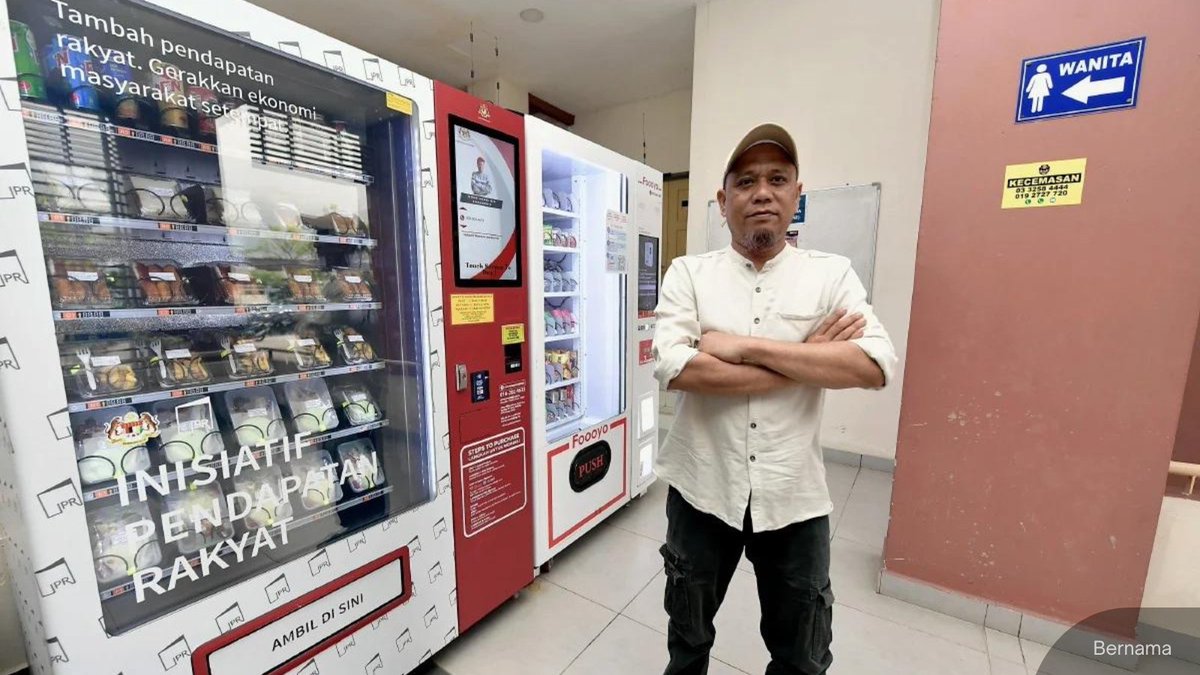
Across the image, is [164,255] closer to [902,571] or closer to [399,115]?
[399,115]

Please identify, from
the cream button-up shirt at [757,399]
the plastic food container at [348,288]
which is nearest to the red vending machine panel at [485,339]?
the plastic food container at [348,288]

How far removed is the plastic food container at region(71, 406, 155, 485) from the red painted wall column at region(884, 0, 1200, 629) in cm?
262

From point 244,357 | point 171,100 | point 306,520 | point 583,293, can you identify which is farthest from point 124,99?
point 583,293

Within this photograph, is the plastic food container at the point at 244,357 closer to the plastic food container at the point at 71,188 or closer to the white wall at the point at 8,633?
the plastic food container at the point at 71,188

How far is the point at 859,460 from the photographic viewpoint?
12.1 ft

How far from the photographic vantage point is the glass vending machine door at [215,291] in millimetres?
1090

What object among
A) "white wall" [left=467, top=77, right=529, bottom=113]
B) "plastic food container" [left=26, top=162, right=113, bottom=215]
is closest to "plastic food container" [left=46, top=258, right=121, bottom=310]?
"plastic food container" [left=26, top=162, right=113, bottom=215]

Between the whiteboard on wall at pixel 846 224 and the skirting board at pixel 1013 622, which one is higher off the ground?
the whiteboard on wall at pixel 846 224

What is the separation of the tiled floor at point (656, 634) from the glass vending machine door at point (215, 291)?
Result: 76 cm

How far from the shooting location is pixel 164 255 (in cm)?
133

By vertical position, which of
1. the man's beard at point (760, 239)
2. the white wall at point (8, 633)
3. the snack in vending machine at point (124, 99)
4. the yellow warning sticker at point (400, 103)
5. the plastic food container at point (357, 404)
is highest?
the yellow warning sticker at point (400, 103)

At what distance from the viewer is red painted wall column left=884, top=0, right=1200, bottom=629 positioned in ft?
5.31

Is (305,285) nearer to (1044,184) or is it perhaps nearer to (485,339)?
(485,339)

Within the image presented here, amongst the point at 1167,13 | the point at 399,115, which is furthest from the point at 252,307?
the point at 1167,13
